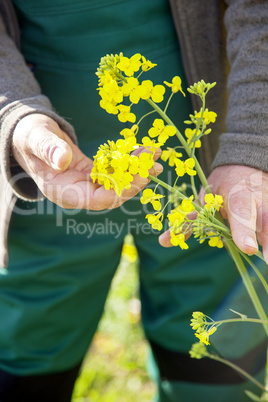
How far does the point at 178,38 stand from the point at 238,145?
1.09ft

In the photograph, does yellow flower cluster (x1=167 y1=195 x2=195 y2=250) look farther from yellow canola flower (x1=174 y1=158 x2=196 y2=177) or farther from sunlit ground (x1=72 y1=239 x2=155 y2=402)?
sunlit ground (x1=72 y1=239 x2=155 y2=402)

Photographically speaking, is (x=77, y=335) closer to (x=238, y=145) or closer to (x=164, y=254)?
→ (x=164, y=254)

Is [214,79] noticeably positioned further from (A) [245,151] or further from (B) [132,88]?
(B) [132,88]

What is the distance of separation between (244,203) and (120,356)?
1.28m

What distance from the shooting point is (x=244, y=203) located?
627mm

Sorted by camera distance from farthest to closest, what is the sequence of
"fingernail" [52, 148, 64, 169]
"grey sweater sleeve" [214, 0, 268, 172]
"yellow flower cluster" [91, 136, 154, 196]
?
1. "grey sweater sleeve" [214, 0, 268, 172]
2. "fingernail" [52, 148, 64, 169]
3. "yellow flower cluster" [91, 136, 154, 196]

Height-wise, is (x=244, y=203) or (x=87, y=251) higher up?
(x=244, y=203)

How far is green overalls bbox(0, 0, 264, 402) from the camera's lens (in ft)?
3.04

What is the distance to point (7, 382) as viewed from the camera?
1128mm

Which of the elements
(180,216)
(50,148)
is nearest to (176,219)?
(180,216)

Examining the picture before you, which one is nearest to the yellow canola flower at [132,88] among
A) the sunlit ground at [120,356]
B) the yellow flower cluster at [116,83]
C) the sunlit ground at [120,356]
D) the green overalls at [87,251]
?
the yellow flower cluster at [116,83]

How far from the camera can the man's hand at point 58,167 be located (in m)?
0.63

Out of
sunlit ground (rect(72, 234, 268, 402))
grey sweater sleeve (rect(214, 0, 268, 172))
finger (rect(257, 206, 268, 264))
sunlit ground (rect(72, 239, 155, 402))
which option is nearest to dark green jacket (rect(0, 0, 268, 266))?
grey sweater sleeve (rect(214, 0, 268, 172))

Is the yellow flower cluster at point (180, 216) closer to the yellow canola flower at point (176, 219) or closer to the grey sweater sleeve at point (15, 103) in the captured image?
the yellow canola flower at point (176, 219)
